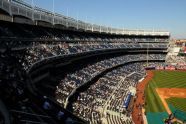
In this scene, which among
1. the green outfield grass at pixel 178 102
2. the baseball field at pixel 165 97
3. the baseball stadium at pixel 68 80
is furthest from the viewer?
the green outfield grass at pixel 178 102

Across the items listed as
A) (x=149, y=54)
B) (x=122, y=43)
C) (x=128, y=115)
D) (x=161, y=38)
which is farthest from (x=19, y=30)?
(x=161, y=38)

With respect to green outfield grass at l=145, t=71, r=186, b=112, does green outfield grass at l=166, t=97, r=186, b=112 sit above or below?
below

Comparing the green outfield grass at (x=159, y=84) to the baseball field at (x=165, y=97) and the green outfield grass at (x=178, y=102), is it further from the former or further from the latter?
the green outfield grass at (x=178, y=102)

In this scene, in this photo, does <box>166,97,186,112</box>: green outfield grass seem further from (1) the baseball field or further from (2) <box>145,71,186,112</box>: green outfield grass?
(2) <box>145,71,186,112</box>: green outfield grass

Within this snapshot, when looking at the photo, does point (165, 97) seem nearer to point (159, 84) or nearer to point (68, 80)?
point (159, 84)

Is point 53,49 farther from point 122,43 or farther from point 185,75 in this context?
point 122,43

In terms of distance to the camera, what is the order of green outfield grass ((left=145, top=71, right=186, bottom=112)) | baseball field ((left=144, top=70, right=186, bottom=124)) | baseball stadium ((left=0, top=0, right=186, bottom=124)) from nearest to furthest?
baseball stadium ((left=0, top=0, right=186, bottom=124))
baseball field ((left=144, top=70, right=186, bottom=124))
green outfield grass ((left=145, top=71, right=186, bottom=112))

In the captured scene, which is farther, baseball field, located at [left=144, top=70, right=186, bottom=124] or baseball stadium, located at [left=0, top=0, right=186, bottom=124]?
baseball field, located at [left=144, top=70, right=186, bottom=124]

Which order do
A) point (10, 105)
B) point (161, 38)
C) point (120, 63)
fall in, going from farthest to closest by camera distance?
point (161, 38), point (120, 63), point (10, 105)
